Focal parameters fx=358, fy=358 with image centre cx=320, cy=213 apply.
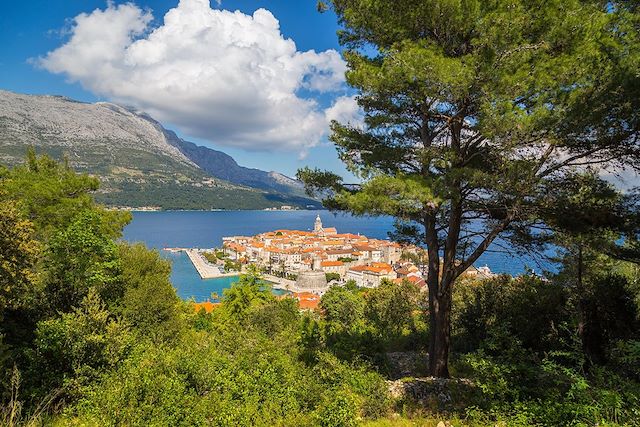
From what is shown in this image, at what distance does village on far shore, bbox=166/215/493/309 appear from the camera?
215ft

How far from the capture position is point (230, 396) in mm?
4613

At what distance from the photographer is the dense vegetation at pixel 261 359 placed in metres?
4.01

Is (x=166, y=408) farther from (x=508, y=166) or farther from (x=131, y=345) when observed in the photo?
(x=508, y=166)

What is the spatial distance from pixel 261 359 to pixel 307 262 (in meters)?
74.5

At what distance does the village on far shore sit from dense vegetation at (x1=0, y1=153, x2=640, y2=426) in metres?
46.8

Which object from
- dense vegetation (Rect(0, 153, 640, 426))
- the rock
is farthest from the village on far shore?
the rock

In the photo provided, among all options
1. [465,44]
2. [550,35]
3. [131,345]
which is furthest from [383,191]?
[131,345]

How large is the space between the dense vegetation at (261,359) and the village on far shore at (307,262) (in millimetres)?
46791

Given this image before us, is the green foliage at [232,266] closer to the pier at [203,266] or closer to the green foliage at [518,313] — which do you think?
the pier at [203,266]

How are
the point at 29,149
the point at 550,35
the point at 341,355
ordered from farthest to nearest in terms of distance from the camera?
the point at 29,149, the point at 341,355, the point at 550,35

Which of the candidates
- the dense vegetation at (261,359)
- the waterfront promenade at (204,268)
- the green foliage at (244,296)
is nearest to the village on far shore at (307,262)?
the waterfront promenade at (204,268)

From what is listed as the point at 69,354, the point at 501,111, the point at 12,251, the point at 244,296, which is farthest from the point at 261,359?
the point at 244,296

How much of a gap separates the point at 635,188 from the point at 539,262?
1.93m

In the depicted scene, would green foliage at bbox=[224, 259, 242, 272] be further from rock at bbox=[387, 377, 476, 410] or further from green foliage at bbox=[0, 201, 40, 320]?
rock at bbox=[387, 377, 476, 410]
